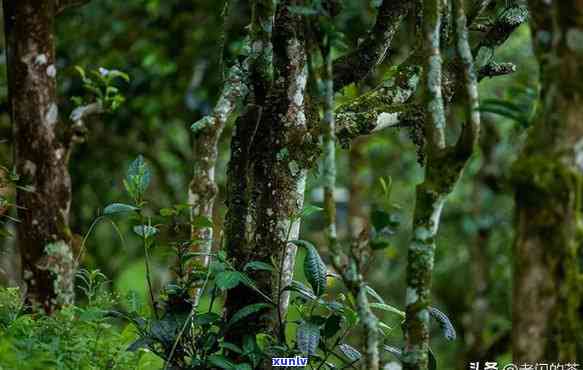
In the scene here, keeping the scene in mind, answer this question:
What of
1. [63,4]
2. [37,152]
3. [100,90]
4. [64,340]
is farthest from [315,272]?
[63,4]

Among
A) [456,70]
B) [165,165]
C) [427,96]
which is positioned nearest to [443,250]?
[165,165]

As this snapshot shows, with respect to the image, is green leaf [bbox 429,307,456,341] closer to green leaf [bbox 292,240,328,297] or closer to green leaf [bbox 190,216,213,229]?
green leaf [bbox 292,240,328,297]

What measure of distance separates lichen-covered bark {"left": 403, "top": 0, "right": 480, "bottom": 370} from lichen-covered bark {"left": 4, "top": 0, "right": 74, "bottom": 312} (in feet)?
5.81

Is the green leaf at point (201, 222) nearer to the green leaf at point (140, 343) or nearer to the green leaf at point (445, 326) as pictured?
the green leaf at point (140, 343)

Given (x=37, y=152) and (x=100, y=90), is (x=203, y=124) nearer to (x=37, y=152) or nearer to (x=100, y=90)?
(x=37, y=152)

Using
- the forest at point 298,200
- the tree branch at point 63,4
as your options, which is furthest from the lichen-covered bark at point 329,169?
the tree branch at point 63,4

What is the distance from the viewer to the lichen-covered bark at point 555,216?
2225 millimetres

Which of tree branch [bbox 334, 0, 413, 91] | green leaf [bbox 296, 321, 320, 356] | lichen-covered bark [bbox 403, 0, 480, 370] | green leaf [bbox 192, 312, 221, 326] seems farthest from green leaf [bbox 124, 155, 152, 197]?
lichen-covered bark [bbox 403, 0, 480, 370]

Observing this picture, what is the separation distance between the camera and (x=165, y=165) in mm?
8633

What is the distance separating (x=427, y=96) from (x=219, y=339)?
3.80 ft

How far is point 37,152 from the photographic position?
3.87 meters

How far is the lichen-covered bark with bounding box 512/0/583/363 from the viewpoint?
222 cm

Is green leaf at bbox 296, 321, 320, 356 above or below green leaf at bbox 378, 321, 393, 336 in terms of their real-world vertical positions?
below

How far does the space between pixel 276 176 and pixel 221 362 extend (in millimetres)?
712
